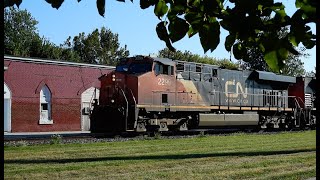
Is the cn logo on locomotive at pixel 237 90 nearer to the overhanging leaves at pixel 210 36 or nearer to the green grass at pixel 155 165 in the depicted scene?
the green grass at pixel 155 165

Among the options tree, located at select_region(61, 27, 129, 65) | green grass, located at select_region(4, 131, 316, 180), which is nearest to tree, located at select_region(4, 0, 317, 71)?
Result: green grass, located at select_region(4, 131, 316, 180)

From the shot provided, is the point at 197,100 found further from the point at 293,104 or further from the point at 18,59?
the point at 18,59

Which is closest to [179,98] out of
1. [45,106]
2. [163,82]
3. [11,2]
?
[163,82]

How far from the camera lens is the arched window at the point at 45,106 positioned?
3067 cm

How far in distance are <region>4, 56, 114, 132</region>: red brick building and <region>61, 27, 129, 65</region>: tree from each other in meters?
42.3

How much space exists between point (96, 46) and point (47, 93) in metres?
45.1

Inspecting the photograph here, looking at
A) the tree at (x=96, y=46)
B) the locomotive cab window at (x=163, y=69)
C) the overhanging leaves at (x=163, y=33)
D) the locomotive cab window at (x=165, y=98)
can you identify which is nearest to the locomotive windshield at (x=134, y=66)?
the locomotive cab window at (x=163, y=69)

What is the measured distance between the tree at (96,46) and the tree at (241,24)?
72878 mm

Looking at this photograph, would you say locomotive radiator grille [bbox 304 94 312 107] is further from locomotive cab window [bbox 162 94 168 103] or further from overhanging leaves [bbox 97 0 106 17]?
overhanging leaves [bbox 97 0 106 17]

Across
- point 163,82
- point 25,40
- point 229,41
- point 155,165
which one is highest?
point 25,40

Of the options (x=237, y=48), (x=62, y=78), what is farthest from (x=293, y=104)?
(x=237, y=48)

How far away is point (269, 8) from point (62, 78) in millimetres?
29993

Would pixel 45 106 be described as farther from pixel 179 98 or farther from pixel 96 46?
pixel 96 46

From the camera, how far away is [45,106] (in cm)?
3097
